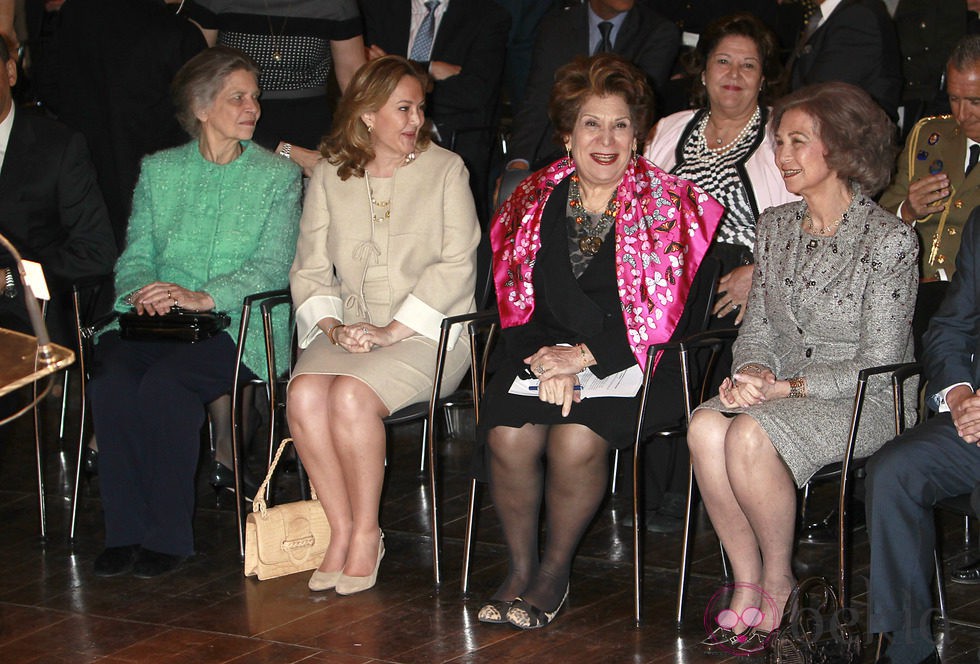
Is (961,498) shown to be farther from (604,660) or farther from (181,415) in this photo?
(181,415)

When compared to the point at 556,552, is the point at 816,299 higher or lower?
higher

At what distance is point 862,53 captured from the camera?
4.75m

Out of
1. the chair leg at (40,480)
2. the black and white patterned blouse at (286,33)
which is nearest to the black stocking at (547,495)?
the chair leg at (40,480)

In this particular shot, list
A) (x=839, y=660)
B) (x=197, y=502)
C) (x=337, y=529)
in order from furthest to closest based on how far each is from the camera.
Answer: (x=197, y=502)
(x=337, y=529)
(x=839, y=660)

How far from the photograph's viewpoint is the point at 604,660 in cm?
326

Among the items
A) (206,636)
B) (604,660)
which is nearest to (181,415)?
(206,636)

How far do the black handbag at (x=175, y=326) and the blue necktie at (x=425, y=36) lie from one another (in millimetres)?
1868

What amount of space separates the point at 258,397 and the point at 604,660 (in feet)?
8.15

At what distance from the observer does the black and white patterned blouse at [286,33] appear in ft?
16.5

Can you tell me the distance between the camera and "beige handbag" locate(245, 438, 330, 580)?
387 centimetres

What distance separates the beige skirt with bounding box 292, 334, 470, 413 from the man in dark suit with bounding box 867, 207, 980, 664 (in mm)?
1330

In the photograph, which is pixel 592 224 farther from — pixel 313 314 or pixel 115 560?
pixel 115 560

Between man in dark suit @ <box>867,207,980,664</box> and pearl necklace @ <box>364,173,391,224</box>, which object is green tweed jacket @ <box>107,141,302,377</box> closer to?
pearl necklace @ <box>364,173,391,224</box>

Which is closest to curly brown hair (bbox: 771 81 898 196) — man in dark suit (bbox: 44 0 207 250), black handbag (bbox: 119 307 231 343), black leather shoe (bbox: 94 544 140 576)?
black handbag (bbox: 119 307 231 343)
